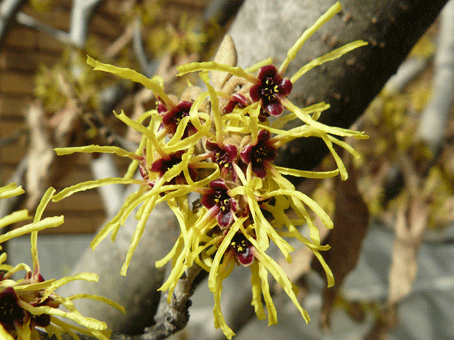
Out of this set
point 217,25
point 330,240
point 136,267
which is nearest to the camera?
point 136,267

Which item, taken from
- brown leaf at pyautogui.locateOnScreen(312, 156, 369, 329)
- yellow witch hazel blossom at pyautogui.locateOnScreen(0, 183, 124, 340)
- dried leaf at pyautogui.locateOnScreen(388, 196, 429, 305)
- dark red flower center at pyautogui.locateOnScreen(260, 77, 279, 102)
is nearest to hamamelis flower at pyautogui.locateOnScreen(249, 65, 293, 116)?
dark red flower center at pyautogui.locateOnScreen(260, 77, 279, 102)

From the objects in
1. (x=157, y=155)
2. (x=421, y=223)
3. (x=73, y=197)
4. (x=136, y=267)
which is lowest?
(x=73, y=197)

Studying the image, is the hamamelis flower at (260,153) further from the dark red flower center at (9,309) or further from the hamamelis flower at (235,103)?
the dark red flower center at (9,309)

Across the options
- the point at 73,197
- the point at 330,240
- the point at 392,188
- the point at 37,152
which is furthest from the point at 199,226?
the point at 73,197

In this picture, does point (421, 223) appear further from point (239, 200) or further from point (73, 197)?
point (73, 197)

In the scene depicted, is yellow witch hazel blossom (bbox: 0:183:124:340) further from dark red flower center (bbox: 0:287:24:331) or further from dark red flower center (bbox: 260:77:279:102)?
dark red flower center (bbox: 260:77:279:102)

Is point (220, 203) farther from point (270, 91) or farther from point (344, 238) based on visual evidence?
point (344, 238)

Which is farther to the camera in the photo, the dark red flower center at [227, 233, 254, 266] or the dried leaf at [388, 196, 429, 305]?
the dried leaf at [388, 196, 429, 305]

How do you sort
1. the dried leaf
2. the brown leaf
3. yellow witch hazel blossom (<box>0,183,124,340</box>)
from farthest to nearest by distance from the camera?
the dried leaf → the brown leaf → yellow witch hazel blossom (<box>0,183,124,340</box>)

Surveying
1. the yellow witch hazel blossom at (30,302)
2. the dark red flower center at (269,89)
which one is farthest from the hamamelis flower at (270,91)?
the yellow witch hazel blossom at (30,302)
